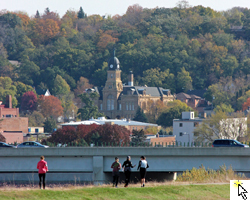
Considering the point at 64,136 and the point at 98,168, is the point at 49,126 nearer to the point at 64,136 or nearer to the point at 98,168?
the point at 64,136

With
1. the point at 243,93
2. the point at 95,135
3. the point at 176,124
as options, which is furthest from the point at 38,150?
the point at 243,93

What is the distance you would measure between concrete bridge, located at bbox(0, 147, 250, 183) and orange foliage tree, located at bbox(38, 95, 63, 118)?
14689 centimetres

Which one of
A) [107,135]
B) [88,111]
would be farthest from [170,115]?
[107,135]

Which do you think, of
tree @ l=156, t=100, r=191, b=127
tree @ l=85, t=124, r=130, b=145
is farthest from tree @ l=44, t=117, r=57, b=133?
tree @ l=85, t=124, r=130, b=145

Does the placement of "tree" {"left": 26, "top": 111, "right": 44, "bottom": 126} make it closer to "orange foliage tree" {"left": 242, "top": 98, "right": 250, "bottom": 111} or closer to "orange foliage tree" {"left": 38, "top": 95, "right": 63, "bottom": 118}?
"orange foliage tree" {"left": 38, "top": 95, "right": 63, "bottom": 118}

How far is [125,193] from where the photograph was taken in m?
28.1

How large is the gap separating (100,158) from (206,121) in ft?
236

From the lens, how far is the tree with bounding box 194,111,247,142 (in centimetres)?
10812

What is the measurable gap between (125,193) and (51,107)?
165089mm

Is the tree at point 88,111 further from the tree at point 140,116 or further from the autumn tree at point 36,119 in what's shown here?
the autumn tree at point 36,119

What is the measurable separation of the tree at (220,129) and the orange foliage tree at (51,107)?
8284 cm

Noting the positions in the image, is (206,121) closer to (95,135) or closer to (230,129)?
(230,129)

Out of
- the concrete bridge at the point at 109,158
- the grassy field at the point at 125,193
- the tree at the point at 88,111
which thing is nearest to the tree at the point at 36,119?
the tree at the point at 88,111

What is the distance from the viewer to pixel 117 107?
199875mm
